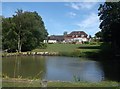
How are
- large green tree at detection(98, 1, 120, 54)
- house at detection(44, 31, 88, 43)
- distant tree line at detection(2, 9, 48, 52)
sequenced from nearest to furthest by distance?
large green tree at detection(98, 1, 120, 54), distant tree line at detection(2, 9, 48, 52), house at detection(44, 31, 88, 43)

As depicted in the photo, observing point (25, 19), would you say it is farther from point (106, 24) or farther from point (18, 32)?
point (106, 24)

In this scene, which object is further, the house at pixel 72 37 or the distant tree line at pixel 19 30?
the house at pixel 72 37

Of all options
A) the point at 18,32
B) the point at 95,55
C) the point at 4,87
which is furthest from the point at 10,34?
the point at 4,87

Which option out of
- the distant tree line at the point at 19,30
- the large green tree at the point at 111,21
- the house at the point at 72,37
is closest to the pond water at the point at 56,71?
the large green tree at the point at 111,21

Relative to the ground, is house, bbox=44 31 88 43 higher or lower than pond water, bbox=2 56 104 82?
higher

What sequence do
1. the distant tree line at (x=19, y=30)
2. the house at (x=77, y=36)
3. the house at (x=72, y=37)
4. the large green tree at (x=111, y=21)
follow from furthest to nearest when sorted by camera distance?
the house at (x=77, y=36)
the house at (x=72, y=37)
the distant tree line at (x=19, y=30)
the large green tree at (x=111, y=21)

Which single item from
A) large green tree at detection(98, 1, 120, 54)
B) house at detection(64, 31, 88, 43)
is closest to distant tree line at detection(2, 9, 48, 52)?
large green tree at detection(98, 1, 120, 54)

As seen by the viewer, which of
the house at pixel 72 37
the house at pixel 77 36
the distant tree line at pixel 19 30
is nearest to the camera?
the distant tree line at pixel 19 30

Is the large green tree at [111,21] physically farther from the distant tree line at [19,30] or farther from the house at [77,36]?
the house at [77,36]

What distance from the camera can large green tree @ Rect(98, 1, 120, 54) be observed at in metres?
44.5

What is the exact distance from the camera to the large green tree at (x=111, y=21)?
44469 mm

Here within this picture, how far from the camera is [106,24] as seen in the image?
4681 centimetres

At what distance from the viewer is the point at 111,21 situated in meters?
45.4

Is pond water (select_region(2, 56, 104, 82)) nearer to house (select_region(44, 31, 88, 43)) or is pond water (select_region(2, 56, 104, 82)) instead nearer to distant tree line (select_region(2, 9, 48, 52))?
distant tree line (select_region(2, 9, 48, 52))
